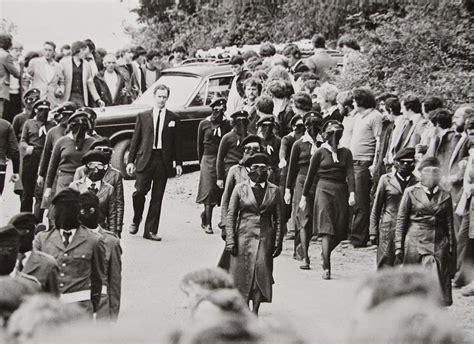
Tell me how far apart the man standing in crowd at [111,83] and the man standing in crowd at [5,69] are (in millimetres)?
1925

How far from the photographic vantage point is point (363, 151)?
1504 centimetres

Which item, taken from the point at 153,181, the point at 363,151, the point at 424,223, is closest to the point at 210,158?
the point at 153,181

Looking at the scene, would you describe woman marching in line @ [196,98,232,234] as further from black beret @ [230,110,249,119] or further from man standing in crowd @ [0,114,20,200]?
man standing in crowd @ [0,114,20,200]

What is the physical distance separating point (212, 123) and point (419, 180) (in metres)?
5.41

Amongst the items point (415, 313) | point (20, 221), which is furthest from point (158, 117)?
point (415, 313)

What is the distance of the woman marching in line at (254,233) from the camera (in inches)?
448

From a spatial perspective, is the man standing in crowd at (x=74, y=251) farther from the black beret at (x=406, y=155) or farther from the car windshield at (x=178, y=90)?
the car windshield at (x=178, y=90)

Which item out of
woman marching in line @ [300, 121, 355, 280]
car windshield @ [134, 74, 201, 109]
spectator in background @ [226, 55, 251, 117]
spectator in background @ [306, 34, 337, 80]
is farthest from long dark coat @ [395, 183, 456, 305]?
car windshield @ [134, 74, 201, 109]

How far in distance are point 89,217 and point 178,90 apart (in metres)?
11.0

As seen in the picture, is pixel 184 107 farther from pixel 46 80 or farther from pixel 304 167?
pixel 304 167

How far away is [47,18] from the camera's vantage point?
141ft

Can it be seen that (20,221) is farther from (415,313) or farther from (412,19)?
(412,19)

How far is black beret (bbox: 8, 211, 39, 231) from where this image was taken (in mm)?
8622

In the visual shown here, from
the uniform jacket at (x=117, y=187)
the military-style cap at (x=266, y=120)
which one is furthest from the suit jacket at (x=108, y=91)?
the uniform jacket at (x=117, y=187)
